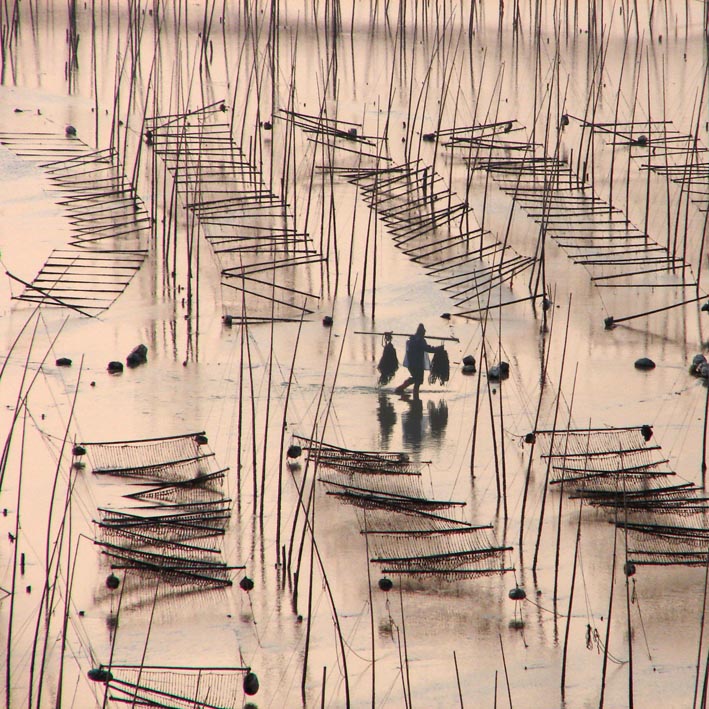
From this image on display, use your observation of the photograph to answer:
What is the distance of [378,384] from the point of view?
843cm

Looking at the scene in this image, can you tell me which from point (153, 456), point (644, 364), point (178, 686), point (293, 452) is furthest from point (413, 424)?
point (178, 686)

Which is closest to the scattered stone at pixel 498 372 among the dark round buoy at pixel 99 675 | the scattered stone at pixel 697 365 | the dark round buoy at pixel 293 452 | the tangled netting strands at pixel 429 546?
the scattered stone at pixel 697 365

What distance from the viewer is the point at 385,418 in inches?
314

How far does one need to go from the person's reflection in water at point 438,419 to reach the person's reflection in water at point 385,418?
21cm

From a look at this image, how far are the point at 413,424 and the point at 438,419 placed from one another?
16cm

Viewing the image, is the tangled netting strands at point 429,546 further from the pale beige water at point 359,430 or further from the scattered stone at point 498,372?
the scattered stone at point 498,372

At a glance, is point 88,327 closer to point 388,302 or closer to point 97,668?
point 388,302

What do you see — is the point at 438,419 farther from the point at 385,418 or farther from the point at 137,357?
the point at 137,357

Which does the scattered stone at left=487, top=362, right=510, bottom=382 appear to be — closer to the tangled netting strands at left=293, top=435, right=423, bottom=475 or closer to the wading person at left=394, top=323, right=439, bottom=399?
the wading person at left=394, top=323, right=439, bottom=399

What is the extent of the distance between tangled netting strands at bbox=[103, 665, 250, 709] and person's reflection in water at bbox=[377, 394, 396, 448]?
2.41 m

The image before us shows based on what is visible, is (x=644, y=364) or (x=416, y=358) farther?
(x=644, y=364)

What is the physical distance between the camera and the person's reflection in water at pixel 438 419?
777 centimetres

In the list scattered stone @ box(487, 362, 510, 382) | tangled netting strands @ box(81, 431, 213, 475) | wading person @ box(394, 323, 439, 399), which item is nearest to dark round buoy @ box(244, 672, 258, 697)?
tangled netting strands @ box(81, 431, 213, 475)

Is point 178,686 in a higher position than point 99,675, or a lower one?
lower
